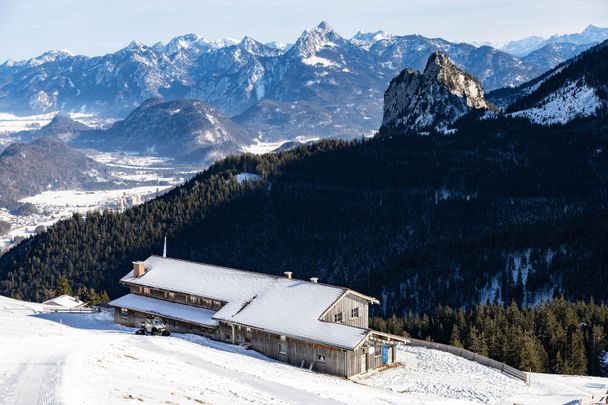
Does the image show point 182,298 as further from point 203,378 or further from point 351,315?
point 203,378

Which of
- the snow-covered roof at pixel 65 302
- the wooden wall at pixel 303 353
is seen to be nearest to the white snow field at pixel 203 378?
the wooden wall at pixel 303 353

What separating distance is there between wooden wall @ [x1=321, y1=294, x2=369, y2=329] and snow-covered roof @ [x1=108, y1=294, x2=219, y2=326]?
39.7ft

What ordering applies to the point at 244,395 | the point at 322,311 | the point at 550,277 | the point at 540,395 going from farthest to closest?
the point at 550,277 → the point at 322,311 → the point at 540,395 → the point at 244,395

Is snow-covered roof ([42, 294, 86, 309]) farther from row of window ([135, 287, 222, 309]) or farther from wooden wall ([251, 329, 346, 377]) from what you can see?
wooden wall ([251, 329, 346, 377])

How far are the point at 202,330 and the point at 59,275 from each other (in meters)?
120

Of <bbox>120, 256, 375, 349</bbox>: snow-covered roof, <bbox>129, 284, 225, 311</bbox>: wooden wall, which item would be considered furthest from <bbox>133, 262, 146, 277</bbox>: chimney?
<bbox>129, 284, 225, 311</bbox>: wooden wall

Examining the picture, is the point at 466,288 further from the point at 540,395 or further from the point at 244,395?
the point at 244,395

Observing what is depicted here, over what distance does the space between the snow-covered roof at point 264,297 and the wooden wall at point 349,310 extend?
749 mm

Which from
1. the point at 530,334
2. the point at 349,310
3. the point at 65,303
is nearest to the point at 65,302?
the point at 65,303

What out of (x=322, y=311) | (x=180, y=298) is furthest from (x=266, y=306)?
(x=180, y=298)

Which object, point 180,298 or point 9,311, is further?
point 9,311

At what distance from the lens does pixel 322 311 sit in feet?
235

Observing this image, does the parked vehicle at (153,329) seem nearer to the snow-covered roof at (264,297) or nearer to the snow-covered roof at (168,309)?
the snow-covered roof at (168,309)

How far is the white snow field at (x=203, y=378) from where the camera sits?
50375 millimetres
